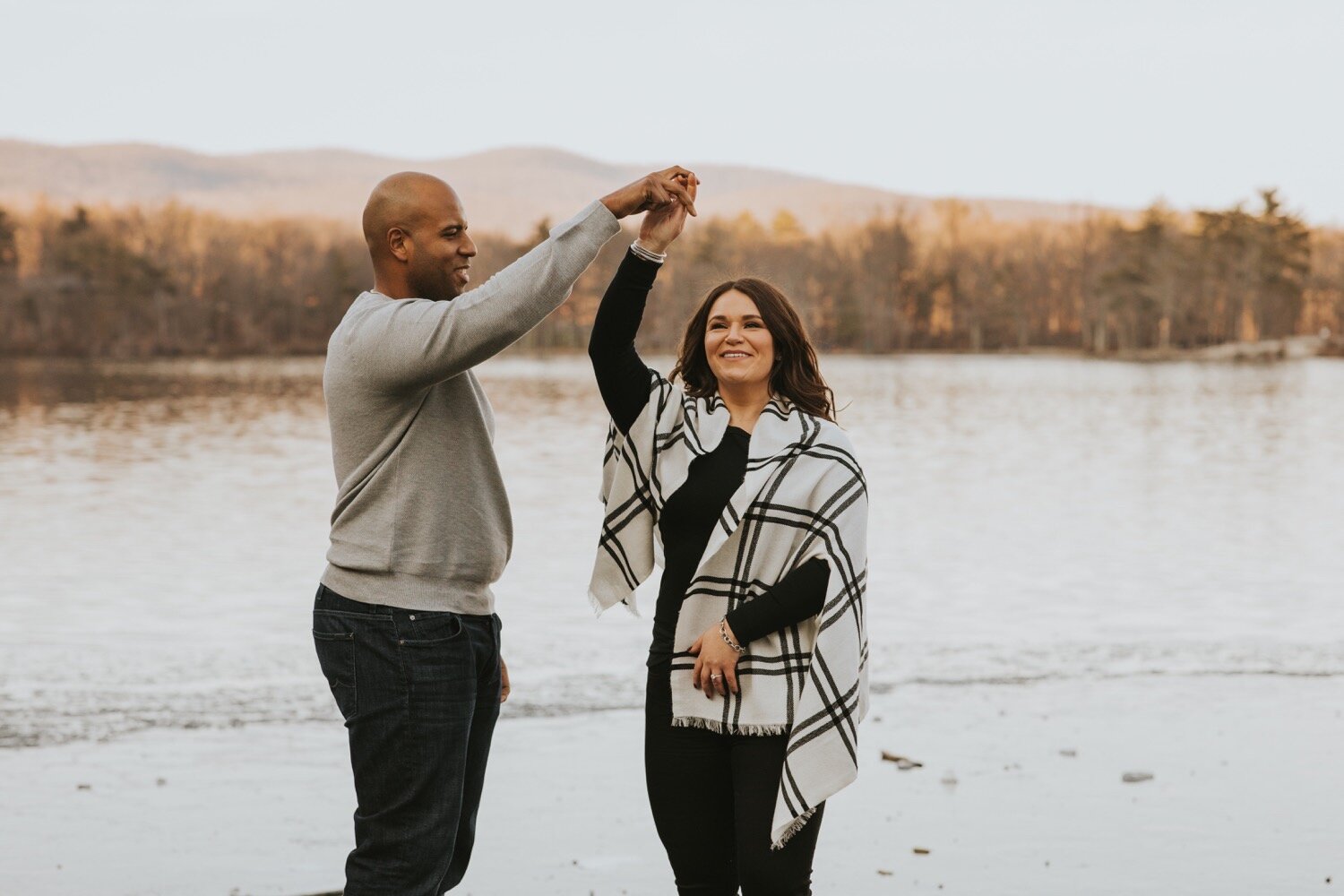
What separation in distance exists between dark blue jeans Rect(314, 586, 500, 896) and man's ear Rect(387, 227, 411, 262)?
0.68 metres

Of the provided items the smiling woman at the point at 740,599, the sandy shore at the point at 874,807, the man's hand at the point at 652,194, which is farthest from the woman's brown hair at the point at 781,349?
the sandy shore at the point at 874,807

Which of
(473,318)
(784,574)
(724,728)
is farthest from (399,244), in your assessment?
(724,728)

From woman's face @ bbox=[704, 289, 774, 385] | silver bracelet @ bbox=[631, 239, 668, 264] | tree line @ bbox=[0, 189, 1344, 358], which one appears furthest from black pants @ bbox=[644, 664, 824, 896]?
tree line @ bbox=[0, 189, 1344, 358]

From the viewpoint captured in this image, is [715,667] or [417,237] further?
[715,667]

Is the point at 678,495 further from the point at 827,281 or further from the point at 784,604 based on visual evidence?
Result: the point at 827,281

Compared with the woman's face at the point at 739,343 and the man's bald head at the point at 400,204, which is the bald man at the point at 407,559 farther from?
the woman's face at the point at 739,343

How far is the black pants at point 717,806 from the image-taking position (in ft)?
10.4

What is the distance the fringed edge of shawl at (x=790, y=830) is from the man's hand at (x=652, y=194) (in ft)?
4.29

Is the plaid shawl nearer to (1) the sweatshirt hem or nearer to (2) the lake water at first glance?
(1) the sweatshirt hem

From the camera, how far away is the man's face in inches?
111

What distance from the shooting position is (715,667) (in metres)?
3.17

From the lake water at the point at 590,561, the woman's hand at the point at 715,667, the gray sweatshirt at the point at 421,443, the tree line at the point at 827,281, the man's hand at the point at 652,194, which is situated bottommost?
the lake water at the point at 590,561

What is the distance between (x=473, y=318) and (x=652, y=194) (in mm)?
529

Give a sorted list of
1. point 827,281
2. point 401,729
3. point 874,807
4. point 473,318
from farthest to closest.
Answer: point 827,281
point 874,807
point 401,729
point 473,318
